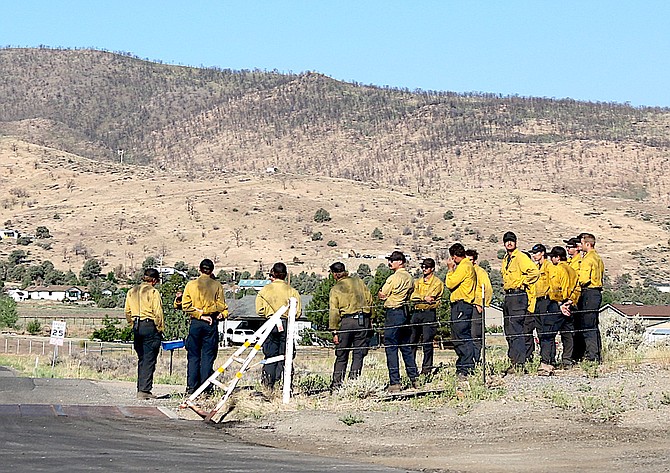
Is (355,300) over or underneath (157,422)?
over

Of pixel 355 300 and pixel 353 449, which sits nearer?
pixel 353 449

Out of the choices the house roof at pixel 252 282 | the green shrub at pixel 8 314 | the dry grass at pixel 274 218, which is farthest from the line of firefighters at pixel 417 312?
the dry grass at pixel 274 218

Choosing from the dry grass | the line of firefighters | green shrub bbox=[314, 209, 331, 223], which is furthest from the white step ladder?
green shrub bbox=[314, 209, 331, 223]

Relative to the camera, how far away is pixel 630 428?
37.9 feet

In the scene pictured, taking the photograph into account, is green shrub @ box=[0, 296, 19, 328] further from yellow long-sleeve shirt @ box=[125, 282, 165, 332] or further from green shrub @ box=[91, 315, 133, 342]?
yellow long-sleeve shirt @ box=[125, 282, 165, 332]

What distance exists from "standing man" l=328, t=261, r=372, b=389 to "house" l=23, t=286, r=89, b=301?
5075 centimetres

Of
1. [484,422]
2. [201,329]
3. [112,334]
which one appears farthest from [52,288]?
[484,422]

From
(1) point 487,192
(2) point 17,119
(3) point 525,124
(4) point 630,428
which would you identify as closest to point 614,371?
(4) point 630,428

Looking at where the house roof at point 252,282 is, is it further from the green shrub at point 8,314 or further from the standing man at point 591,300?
the standing man at point 591,300

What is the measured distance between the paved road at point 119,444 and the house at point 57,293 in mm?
49860

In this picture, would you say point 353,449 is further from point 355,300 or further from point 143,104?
point 143,104

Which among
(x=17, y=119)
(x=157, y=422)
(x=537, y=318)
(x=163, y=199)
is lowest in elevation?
(x=157, y=422)

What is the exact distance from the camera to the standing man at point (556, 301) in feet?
49.7

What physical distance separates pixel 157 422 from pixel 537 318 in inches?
218
